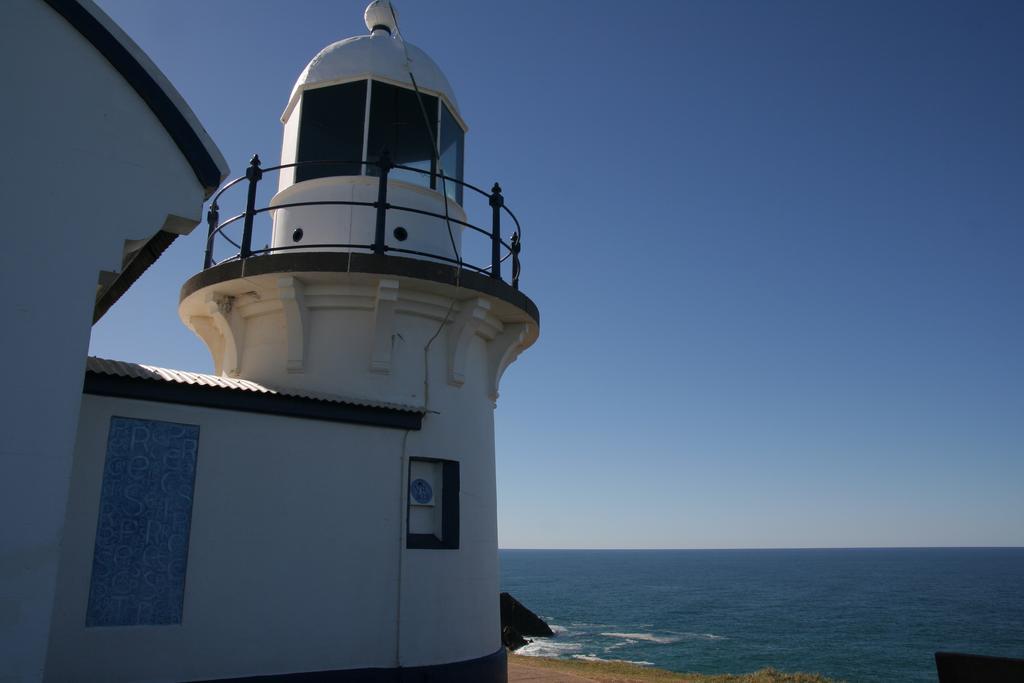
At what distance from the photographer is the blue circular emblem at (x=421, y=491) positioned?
9.17 metres

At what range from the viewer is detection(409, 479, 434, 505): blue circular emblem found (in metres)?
9.17

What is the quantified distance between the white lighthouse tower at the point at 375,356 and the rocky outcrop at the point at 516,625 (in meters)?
23.8

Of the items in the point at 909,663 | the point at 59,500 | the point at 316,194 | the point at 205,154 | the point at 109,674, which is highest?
the point at 316,194

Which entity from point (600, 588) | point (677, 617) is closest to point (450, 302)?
point (677, 617)

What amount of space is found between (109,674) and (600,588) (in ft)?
382

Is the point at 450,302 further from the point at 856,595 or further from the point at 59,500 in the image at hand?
the point at 856,595

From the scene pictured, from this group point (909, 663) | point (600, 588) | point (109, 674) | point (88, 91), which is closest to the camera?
point (88, 91)

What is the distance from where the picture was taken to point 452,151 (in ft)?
37.1

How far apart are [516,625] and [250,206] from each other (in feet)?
116

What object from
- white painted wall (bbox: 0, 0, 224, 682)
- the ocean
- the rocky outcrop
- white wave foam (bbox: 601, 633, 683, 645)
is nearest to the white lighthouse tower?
white painted wall (bbox: 0, 0, 224, 682)

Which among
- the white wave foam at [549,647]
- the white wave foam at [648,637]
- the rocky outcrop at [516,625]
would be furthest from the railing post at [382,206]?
the white wave foam at [648,637]

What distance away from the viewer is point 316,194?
1017 centimetres

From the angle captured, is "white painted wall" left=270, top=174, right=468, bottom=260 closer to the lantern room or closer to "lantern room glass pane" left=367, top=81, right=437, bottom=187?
the lantern room

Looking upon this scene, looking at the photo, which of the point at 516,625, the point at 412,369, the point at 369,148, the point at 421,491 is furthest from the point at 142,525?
the point at 516,625
